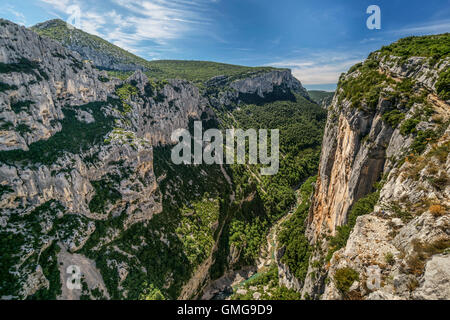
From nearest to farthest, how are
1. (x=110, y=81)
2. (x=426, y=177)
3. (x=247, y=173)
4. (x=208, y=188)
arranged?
1. (x=426, y=177)
2. (x=110, y=81)
3. (x=208, y=188)
4. (x=247, y=173)

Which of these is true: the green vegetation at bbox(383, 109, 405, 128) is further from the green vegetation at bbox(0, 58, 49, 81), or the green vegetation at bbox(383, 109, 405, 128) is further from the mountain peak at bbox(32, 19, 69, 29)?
the mountain peak at bbox(32, 19, 69, 29)

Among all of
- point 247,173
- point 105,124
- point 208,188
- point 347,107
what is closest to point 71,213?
point 105,124

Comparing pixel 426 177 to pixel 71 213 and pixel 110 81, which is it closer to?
pixel 71 213

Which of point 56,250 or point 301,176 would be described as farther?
point 301,176

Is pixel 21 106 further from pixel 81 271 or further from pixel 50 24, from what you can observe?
pixel 50 24

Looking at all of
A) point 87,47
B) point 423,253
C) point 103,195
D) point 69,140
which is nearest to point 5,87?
point 69,140

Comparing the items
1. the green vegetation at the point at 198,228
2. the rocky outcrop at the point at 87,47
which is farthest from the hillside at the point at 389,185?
the rocky outcrop at the point at 87,47

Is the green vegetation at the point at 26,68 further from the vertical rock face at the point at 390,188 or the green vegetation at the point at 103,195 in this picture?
the vertical rock face at the point at 390,188
